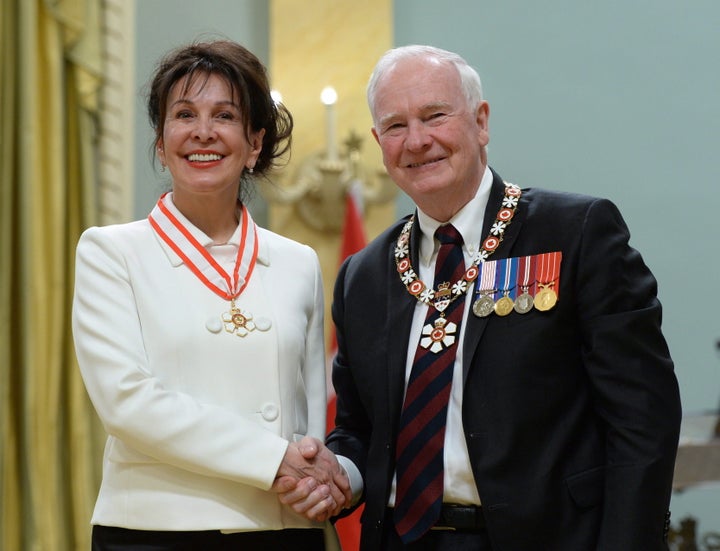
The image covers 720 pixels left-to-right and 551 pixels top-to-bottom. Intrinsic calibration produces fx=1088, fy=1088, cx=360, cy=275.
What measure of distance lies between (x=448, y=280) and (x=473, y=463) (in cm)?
45

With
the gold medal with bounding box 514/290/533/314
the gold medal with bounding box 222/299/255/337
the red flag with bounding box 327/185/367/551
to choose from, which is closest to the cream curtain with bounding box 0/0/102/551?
the red flag with bounding box 327/185/367/551

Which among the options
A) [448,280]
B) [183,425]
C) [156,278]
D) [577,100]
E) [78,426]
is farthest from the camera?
[577,100]

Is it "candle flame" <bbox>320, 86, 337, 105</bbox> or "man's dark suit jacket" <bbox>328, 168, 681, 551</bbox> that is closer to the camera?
"man's dark suit jacket" <bbox>328, 168, 681, 551</bbox>

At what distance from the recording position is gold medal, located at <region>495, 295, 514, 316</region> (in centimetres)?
246

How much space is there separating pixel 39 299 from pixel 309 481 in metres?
2.08

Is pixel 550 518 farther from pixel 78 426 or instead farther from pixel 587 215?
pixel 78 426

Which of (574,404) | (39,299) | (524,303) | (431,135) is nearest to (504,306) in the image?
(524,303)

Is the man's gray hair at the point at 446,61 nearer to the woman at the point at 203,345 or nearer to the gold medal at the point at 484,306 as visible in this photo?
the woman at the point at 203,345

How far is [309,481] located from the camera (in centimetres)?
238

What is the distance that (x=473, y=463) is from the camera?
7.81 ft

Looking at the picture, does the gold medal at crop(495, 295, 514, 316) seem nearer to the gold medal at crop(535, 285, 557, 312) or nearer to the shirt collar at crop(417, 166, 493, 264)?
the gold medal at crop(535, 285, 557, 312)

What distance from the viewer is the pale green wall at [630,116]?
492 cm

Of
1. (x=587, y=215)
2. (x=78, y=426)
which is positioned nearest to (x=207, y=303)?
(x=587, y=215)

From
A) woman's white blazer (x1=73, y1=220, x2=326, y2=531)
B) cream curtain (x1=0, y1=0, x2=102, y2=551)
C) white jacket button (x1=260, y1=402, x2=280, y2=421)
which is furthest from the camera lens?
cream curtain (x1=0, y1=0, x2=102, y2=551)
